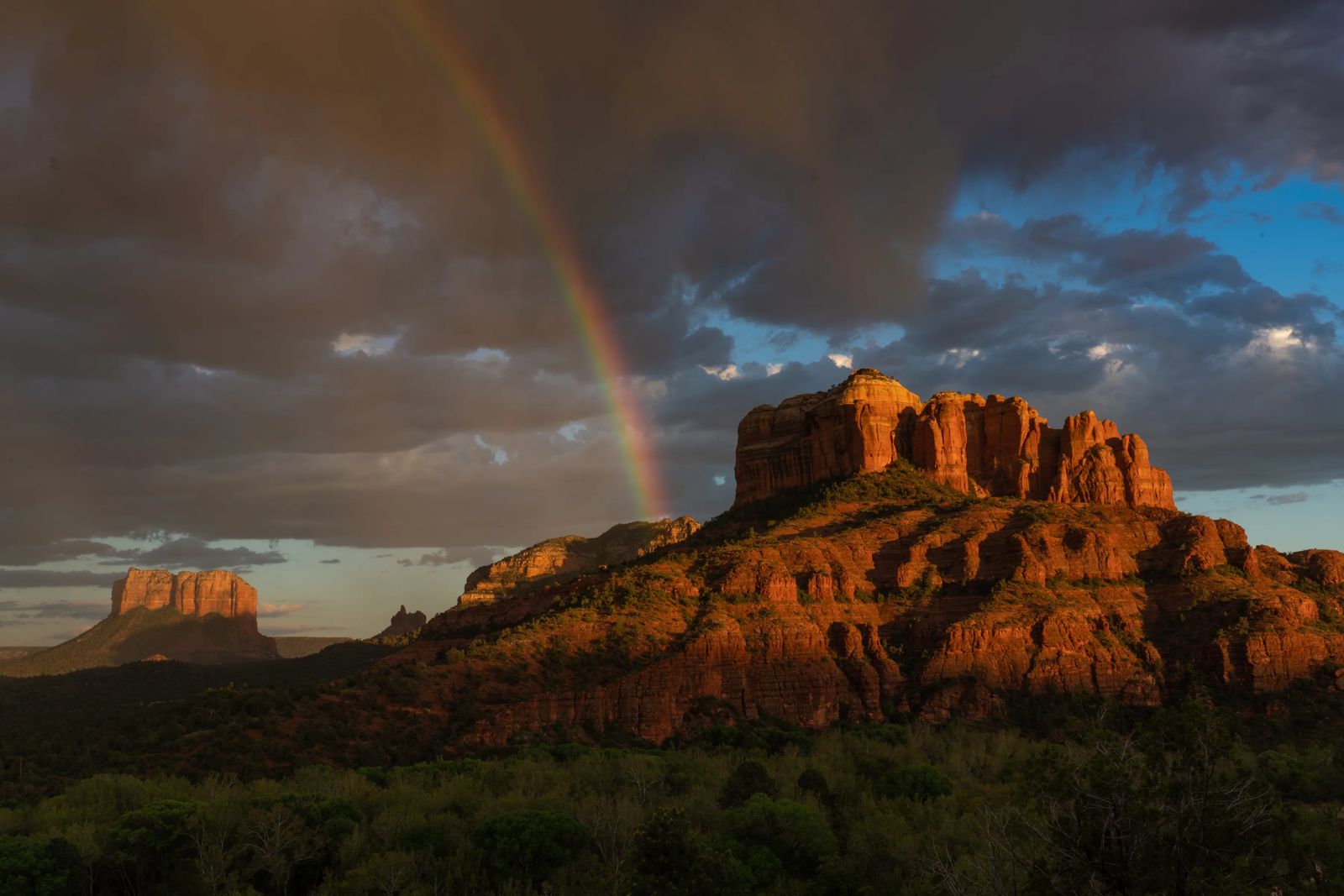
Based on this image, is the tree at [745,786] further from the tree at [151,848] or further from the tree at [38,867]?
the tree at [38,867]

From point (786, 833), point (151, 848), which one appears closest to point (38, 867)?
point (151, 848)

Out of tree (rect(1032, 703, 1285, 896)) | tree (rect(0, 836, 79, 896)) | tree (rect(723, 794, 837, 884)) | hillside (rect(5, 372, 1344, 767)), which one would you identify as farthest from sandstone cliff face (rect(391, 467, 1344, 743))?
tree (rect(1032, 703, 1285, 896))

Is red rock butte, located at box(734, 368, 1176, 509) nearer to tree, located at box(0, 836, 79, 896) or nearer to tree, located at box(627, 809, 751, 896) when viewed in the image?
tree, located at box(627, 809, 751, 896)

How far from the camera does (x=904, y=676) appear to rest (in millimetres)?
111125

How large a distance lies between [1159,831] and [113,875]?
4640 centimetres

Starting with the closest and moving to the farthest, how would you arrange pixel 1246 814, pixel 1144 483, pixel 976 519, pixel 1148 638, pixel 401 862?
1. pixel 1246 814
2. pixel 401 862
3. pixel 1148 638
4. pixel 976 519
5. pixel 1144 483

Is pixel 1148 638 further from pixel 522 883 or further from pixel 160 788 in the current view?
pixel 160 788

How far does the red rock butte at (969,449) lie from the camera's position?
511 feet

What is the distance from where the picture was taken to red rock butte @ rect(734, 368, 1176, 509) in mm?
155625

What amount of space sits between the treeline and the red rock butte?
82.2 metres

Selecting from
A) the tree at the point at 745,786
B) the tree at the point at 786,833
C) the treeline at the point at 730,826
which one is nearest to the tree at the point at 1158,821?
the treeline at the point at 730,826

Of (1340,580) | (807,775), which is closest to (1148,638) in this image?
(1340,580)

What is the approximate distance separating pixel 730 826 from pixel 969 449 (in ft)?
390

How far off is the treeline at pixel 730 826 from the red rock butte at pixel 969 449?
8219 cm
